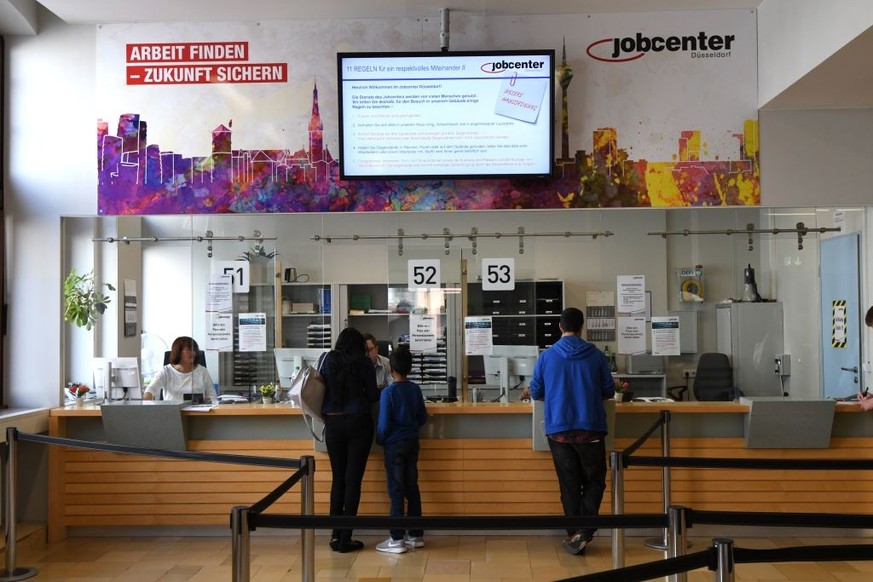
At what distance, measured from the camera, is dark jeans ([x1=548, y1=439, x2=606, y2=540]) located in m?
5.88

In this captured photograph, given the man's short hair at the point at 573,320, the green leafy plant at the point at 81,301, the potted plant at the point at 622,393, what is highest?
the green leafy plant at the point at 81,301

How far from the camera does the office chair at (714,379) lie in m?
7.26

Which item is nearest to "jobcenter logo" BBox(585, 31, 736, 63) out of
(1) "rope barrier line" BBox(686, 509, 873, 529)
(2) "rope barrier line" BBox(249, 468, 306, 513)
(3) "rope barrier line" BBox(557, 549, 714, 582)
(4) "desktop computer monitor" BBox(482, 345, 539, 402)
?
(4) "desktop computer monitor" BBox(482, 345, 539, 402)

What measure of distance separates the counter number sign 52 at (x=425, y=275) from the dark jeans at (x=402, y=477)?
1.58 m

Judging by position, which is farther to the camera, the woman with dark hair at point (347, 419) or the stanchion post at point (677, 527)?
the woman with dark hair at point (347, 419)

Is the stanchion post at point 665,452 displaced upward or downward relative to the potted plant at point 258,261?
downward

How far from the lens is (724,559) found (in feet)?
9.76

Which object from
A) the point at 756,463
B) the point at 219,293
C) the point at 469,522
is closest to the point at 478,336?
the point at 219,293

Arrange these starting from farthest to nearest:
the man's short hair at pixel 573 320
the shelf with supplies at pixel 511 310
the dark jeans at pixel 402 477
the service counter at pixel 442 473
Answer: the shelf with supplies at pixel 511 310, the service counter at pixel 442 473, the dark jeans at pixel 402 477, the man's short hair at pixel 573 320

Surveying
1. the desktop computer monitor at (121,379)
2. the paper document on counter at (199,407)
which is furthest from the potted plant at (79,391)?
the paper document on counter at (199,407)

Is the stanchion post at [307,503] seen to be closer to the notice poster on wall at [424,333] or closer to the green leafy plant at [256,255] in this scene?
the notice poster on wall at [424,333]

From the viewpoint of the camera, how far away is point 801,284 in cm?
723

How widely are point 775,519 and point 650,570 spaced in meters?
0.77

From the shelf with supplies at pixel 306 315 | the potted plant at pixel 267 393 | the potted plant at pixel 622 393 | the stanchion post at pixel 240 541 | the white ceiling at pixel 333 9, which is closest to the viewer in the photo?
the stanchion post at pixel 240 541
